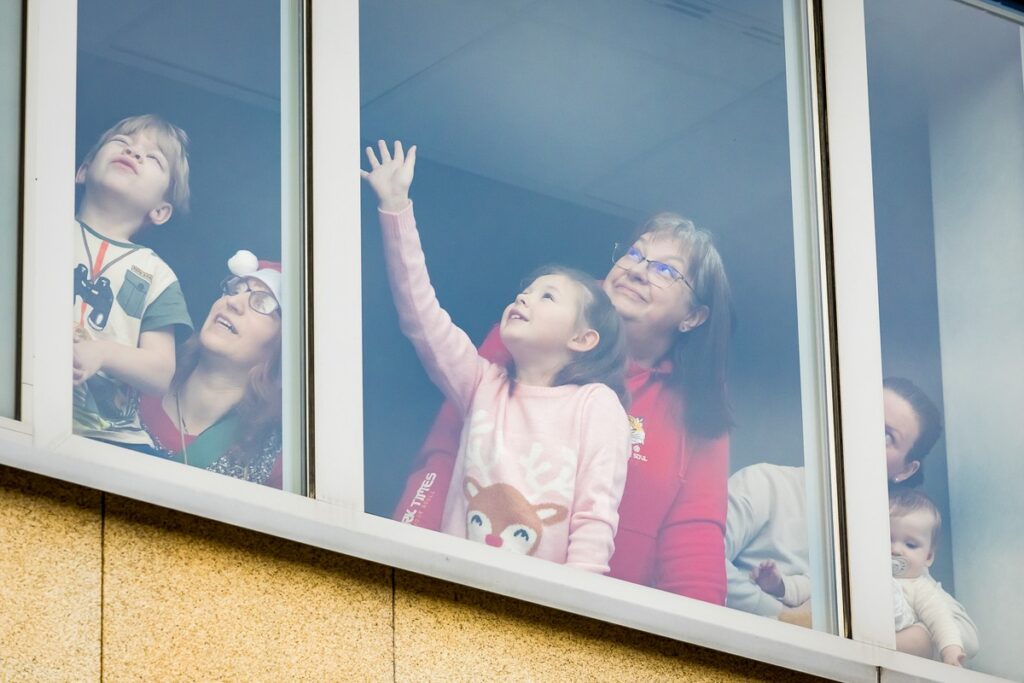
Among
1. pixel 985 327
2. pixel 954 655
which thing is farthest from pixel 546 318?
pixel 954 655

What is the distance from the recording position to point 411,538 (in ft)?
16.2

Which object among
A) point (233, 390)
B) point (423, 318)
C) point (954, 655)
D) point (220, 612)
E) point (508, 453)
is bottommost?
point (954, 655)

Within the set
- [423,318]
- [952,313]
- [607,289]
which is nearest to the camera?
[423,318]

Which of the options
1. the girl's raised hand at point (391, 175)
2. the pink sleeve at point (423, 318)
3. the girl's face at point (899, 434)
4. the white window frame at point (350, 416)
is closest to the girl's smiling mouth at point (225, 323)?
the white window frame at point (350, 416)

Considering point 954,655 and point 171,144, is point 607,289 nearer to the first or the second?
point 171,144

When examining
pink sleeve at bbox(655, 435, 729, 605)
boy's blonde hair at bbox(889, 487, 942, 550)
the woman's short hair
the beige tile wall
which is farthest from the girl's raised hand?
boy's blonde hair at bbox(889, 487, 942, 550)

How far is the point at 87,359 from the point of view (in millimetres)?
4633

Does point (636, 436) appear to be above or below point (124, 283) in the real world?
below

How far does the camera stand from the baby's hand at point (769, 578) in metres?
5.60

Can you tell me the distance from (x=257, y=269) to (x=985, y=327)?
3.13 m

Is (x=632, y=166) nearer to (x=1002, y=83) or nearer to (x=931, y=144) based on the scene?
(x=931, y=144)

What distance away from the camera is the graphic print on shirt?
5.52 m

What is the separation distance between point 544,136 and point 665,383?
1041 millimetres

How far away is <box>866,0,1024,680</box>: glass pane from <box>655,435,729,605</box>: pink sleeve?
0.81 meters
